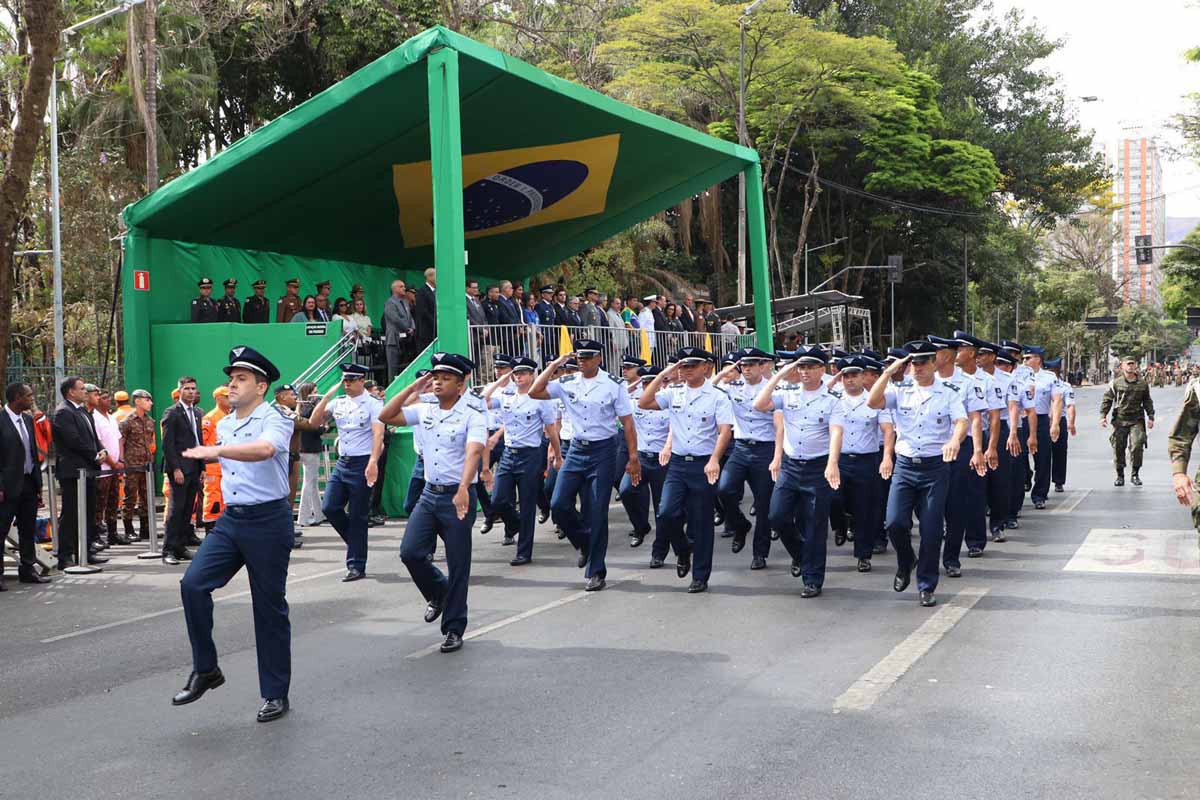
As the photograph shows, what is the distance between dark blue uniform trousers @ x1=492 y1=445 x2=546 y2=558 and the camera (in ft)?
36.2

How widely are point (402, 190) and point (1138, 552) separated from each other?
558 inches

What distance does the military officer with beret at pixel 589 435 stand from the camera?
982 centimetres

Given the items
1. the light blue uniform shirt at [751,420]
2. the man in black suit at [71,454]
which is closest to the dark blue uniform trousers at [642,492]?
the light blue uniform shirt at [751,420]

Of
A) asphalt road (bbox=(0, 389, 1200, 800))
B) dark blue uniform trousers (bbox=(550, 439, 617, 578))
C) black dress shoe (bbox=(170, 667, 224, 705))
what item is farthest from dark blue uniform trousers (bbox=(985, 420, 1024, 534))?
black dress shoe (bbox=(170, 667, 224, 705))

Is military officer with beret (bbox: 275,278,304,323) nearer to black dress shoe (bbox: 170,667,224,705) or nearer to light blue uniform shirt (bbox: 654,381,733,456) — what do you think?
light blue uniform shirt (bbox: 654,381,733,456)

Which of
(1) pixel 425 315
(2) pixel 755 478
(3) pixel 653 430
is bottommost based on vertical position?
(2) pixel 755 478

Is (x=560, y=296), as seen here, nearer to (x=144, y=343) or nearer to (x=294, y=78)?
(x=144, y=343)

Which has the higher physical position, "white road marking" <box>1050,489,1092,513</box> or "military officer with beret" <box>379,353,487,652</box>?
"military officer with beret" <box>379,353,487,652</box>

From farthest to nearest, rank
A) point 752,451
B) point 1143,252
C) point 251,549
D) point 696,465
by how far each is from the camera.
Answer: point 1143,252, point 752,451, point 696,465, point 251,549

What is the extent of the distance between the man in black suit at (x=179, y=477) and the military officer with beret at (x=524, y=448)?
3.21 meters

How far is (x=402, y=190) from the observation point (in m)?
20.8

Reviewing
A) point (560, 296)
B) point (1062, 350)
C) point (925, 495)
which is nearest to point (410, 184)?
point (560, 296)

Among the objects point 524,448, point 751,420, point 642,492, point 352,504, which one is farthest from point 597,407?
point 642,492

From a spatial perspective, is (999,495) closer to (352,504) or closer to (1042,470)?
(1042,470)
